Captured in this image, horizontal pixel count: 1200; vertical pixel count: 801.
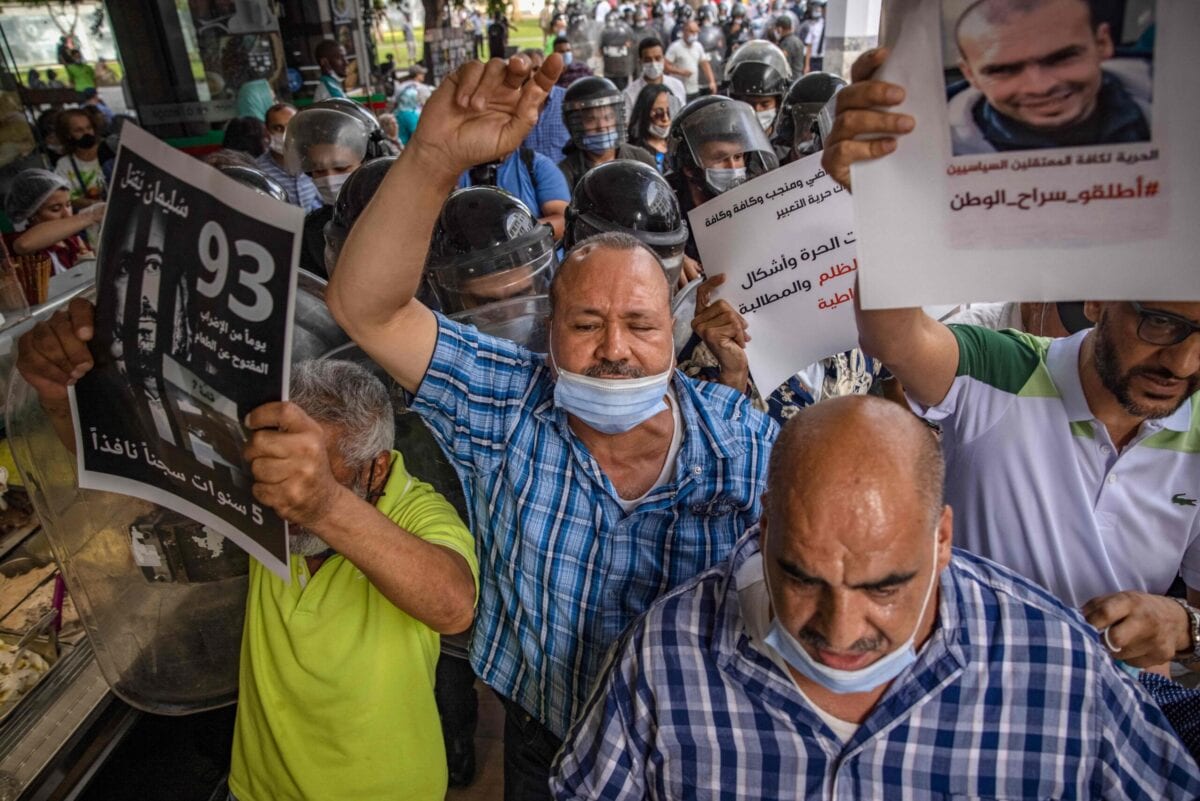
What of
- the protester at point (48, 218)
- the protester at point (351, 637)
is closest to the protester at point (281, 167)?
the protester at point (48, 218)

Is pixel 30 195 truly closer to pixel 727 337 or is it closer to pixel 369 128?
pixel 369 128

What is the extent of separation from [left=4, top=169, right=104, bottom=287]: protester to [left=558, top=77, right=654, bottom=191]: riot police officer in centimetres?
263

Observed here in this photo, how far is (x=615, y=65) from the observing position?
12.1 meters

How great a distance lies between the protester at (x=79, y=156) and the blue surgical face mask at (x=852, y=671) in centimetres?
681

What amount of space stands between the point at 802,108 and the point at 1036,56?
3755 millimetres

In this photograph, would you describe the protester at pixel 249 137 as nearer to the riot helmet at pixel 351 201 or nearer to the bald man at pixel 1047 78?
the riot helmet at pixel 351 201

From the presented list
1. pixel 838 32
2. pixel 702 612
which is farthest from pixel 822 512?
pixel 838 32

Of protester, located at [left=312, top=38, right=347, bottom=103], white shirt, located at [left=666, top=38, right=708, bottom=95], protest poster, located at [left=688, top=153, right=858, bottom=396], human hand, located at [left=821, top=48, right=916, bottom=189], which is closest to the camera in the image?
human hand, located at [left=821, top=48, right=916, bottom=189]

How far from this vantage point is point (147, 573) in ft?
6.05

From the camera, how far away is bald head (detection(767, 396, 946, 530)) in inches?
44.8

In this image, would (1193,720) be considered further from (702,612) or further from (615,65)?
(615,65)

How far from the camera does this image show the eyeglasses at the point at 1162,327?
136 centimetres

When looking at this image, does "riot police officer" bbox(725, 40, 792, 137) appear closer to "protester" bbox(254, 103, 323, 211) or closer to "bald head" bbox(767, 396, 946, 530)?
"protester" bbox(254, 103, 323, 211)

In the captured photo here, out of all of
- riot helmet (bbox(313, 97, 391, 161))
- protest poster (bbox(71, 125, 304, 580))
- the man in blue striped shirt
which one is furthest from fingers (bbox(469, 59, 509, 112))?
riot helmet (bbox(313, 97, 391, 161))
